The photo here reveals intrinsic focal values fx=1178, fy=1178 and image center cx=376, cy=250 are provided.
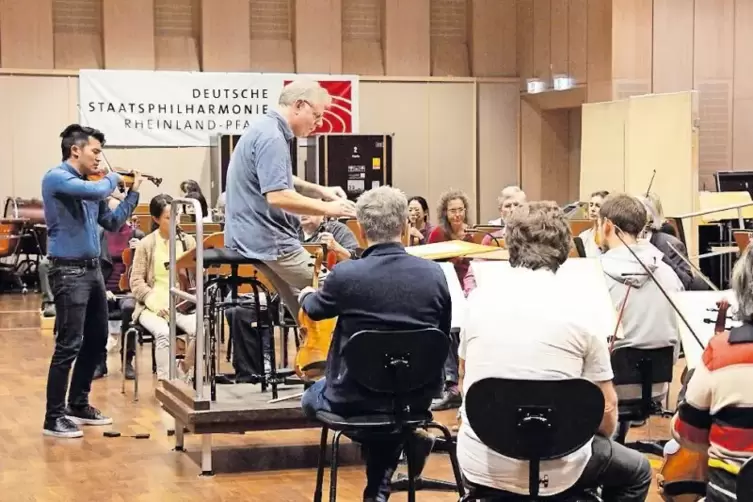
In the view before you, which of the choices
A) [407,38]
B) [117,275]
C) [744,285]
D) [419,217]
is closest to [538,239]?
[744,285]

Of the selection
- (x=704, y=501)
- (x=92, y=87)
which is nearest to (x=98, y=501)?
(x=704, y=501)

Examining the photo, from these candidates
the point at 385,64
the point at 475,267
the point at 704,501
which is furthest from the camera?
the point at 385,64

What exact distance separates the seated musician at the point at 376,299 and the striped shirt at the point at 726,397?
4.25ft

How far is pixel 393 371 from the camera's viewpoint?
13.1ft

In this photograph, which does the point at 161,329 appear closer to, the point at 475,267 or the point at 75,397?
the point at 75,397

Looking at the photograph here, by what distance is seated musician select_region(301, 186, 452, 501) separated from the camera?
4059 mm

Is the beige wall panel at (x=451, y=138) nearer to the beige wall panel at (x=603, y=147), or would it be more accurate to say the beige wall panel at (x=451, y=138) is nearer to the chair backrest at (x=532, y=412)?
the beige wall panel at (x=603, y=147)

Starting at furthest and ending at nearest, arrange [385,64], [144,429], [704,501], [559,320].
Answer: [385,64] → [144,429] → [559,320] → [704,501]

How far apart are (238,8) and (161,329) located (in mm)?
8697

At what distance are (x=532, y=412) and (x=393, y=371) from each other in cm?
87

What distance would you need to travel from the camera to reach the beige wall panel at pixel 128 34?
14781mm

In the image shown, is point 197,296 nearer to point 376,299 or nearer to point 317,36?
point 376,299

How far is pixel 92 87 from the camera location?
14477mm

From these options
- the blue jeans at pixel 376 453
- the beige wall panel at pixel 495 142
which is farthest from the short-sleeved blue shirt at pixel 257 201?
the beige wall panel at pixel 495 142
